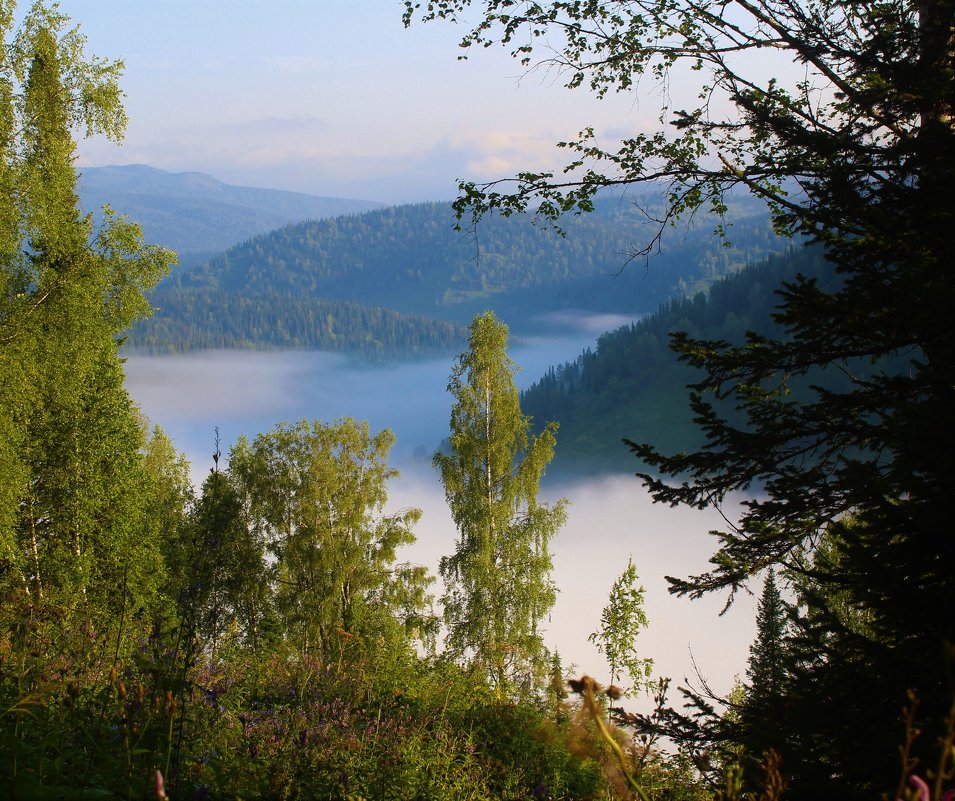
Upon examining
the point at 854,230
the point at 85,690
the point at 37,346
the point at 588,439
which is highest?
the point at 854,230

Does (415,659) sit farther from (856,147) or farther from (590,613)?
(590,613)

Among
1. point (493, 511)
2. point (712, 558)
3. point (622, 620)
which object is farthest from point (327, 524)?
point (712, 558)

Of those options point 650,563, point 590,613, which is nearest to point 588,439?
point 650,563

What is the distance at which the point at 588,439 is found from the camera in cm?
19862

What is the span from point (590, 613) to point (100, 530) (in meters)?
152

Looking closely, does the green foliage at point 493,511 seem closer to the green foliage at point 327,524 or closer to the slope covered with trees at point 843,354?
the green foliage at point 327,524

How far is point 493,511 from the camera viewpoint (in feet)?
78.8

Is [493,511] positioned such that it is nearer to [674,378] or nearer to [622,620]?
[622,620]

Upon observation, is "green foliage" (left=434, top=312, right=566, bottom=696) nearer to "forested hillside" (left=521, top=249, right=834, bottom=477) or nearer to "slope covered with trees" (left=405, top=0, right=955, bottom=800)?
"slope covered with trees" (left=405, top=0, right=955, bottom=800)

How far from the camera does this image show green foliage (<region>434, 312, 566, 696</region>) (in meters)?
24.0

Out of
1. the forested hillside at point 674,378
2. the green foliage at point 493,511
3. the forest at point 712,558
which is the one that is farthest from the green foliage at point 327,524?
the forested hillside at point 674,378

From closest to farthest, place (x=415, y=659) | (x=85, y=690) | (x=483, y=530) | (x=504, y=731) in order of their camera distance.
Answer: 1. (x=85, y=690)
2. (x=504, y=731)
3. (x=415, y=659)
4. (x=483, y=530)

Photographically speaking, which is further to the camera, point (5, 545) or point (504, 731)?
point (5, 545)

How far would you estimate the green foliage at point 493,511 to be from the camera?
78.6 feet
